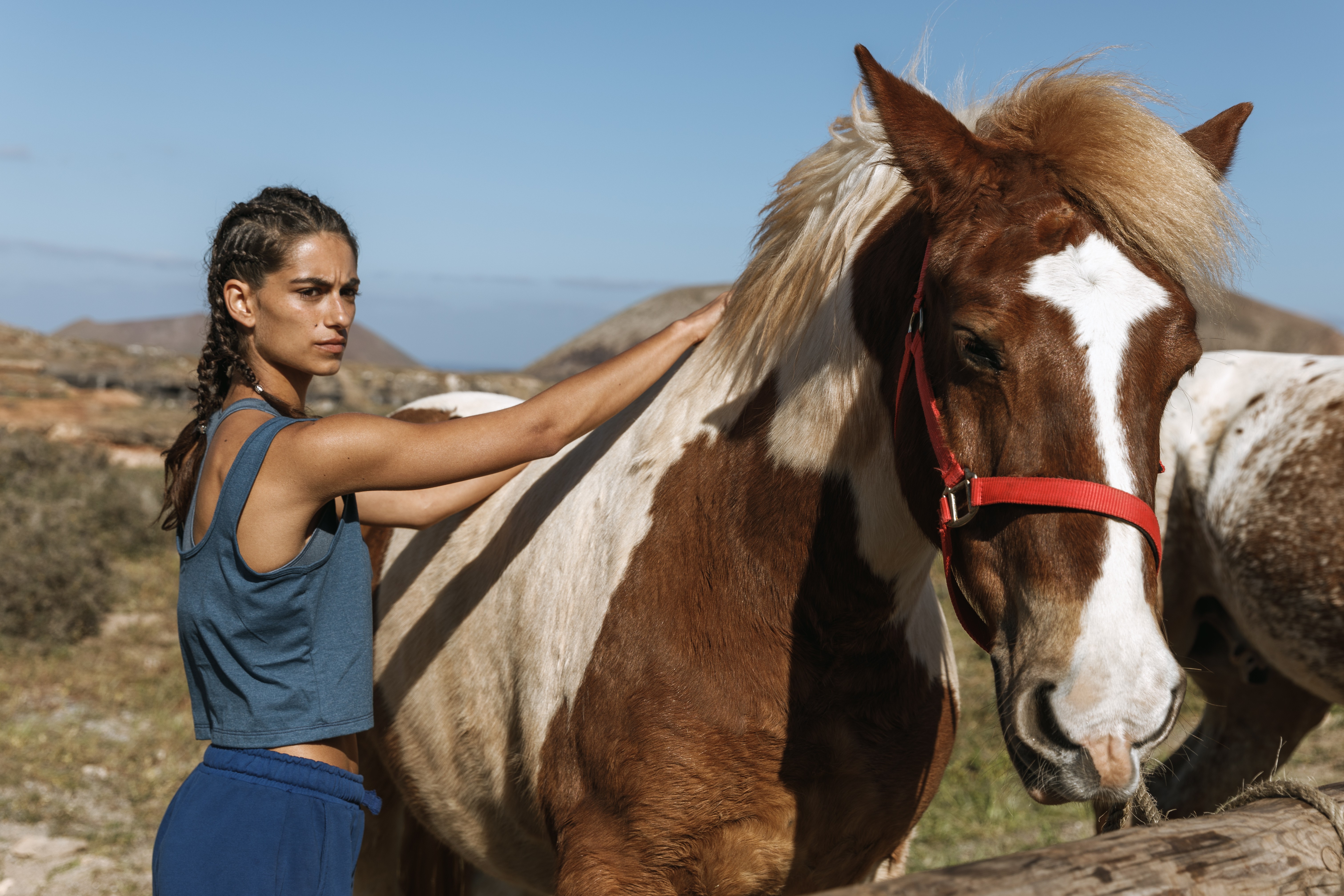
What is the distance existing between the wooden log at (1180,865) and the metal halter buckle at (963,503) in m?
0.46

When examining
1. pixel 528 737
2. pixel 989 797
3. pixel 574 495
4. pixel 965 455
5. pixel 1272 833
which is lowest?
pixel 989 797

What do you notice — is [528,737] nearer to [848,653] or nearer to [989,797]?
[848,653]

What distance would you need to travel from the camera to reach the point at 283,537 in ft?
5.32

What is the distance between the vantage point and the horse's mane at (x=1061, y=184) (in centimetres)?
146

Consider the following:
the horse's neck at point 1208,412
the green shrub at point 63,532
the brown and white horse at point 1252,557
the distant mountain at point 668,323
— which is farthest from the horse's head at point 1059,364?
the distant mountain at point 668,323

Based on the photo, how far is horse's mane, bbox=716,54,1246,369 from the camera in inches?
57.4

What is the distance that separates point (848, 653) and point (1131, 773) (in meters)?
Answer: 0.63

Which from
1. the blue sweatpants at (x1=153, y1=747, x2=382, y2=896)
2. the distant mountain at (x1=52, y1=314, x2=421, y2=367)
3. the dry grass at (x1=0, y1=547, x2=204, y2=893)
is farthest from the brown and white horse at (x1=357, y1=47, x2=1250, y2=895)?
the distant mountain at (x1=52, y1=314, x2=421, y2=367)

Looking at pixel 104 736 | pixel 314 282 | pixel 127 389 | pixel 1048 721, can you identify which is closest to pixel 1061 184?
pixel 1048 721

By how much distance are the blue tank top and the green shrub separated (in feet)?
20.2

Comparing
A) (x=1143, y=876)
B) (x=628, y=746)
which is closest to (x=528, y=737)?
(x=628, y=746)

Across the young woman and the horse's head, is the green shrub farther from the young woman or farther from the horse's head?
the horse's head

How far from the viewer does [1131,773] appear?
3.92 ft

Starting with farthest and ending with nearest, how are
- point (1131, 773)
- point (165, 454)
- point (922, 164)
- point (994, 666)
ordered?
point (165, 454), point (922, 164), point (994, 666), point (1131, 773)
